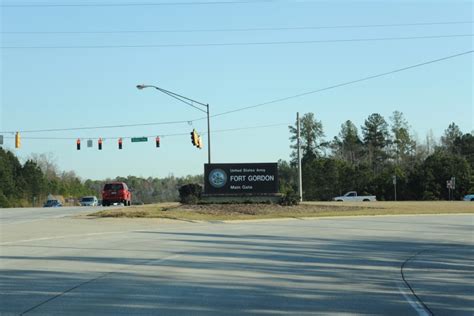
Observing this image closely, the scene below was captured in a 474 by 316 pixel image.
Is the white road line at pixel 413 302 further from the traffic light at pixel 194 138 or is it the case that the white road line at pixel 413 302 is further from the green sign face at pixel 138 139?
the green sign face at pixel 138 139

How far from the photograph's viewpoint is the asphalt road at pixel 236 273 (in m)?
8.73

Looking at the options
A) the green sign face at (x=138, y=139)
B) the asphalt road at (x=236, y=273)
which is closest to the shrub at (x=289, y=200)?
the asphalt road at (x=236, y=273)

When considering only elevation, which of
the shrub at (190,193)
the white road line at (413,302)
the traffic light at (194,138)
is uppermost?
the traffic light at (194,138)

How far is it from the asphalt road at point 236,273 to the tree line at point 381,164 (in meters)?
42.7

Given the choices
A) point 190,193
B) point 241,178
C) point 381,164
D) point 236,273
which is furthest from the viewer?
point 381,164

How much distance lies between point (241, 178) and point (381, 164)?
78263mm

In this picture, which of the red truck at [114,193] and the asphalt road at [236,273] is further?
the red truck at [114,193]

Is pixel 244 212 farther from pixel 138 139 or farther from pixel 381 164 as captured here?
pixel 381 164

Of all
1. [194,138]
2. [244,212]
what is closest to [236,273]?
[244,212]

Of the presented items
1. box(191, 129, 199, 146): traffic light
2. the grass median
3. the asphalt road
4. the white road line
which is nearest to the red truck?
box(191, 129, 199, 146): traffic light

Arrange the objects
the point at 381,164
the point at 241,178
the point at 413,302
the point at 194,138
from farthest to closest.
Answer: the point at 381,164
the point at 194,138
the point at 241,178
the point at 413,302

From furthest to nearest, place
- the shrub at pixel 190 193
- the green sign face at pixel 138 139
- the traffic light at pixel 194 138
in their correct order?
the green sign face at pixel 138 139 → the traffic light at pixel 194 138 → the shrub at pixel 190 193

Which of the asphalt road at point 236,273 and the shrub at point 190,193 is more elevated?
the shrub at point 190,193

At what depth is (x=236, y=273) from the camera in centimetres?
1208
